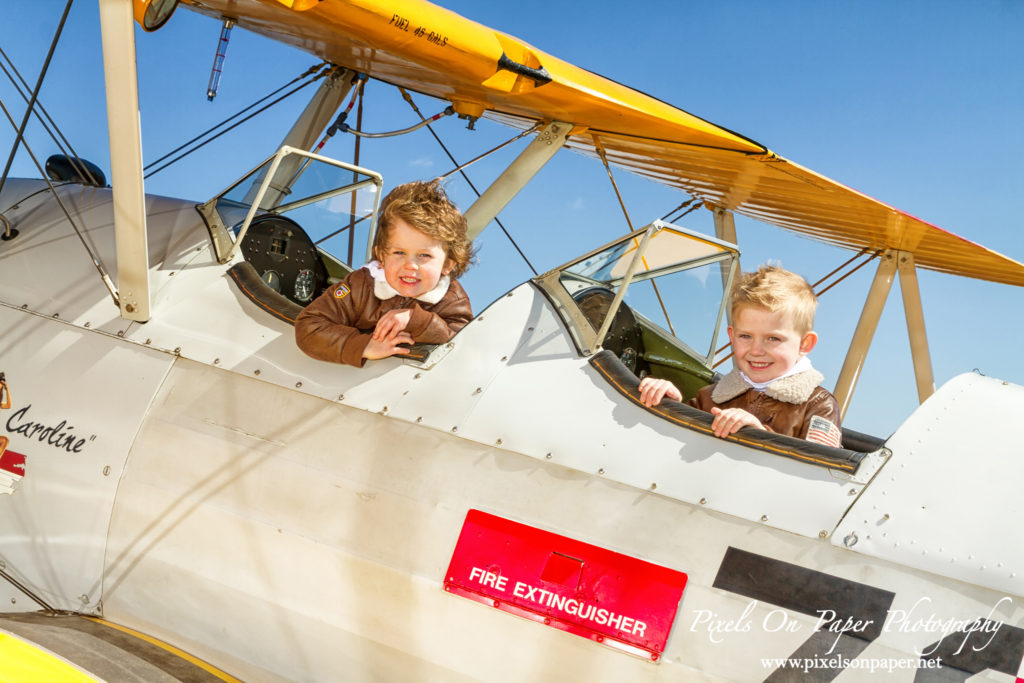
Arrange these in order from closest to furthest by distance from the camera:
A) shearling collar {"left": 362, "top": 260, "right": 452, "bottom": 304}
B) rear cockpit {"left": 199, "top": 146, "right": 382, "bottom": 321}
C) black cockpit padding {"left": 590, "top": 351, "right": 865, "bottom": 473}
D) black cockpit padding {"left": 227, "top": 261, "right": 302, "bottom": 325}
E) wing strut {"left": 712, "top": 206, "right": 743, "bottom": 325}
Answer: black cockpit padding {"left": 590, "top": 351, "right": 865, "bottom": 473} → shearling collar {"left": 362, "top": 260, "right": 452, "bottom": 304} → black cockpit padding {"left": 227, "top": 261, "right": 302, "bottom": 325} → rear cockpit {"left": 199, "top": 146, "right": 382, "bottom": 321} → wing strut {"left": 712, "top": 206, "right": 743, "bottom": 325}

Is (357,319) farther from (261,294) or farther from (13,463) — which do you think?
(13,463)

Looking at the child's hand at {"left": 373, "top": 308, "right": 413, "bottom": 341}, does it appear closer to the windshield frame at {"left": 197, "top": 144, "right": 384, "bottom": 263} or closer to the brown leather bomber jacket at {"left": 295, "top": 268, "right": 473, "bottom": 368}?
the brown leather bomber jacket at {"left": 295, "top": 268, "right": 473, "bottom": 368}

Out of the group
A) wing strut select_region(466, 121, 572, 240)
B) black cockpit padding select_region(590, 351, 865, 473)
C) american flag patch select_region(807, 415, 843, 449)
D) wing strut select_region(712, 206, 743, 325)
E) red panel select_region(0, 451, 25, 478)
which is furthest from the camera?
wing strut select_region(712, 206, 743, 325)

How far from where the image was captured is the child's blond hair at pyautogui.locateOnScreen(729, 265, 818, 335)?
2592 mm

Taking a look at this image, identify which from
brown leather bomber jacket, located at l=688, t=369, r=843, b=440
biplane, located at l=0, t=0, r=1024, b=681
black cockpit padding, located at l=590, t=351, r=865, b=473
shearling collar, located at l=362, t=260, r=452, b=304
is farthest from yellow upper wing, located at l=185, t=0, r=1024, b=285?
brown leather bomber jacket, located at l=688, t=369, r=843, b=440

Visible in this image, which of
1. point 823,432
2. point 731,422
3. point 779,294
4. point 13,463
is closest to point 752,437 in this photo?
point 731,422

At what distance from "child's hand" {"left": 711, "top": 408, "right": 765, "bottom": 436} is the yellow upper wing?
2.09m

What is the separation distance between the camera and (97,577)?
126 inches

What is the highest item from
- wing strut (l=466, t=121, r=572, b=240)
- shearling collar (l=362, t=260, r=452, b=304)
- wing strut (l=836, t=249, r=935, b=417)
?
wing strut (l=836, t=249, r=935, b=417)

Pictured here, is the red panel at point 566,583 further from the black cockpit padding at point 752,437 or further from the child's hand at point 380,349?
the child's hand at point 380,349

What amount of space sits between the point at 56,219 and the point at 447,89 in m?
2.22

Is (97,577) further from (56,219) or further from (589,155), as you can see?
(589,155)

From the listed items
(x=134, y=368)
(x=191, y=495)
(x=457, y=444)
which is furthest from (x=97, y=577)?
(x=457, y=444)

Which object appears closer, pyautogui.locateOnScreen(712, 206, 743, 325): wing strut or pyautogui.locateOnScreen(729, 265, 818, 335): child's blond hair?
pyautogui.locateOnScreen(729, 265, 818, 335): child's blond hair
